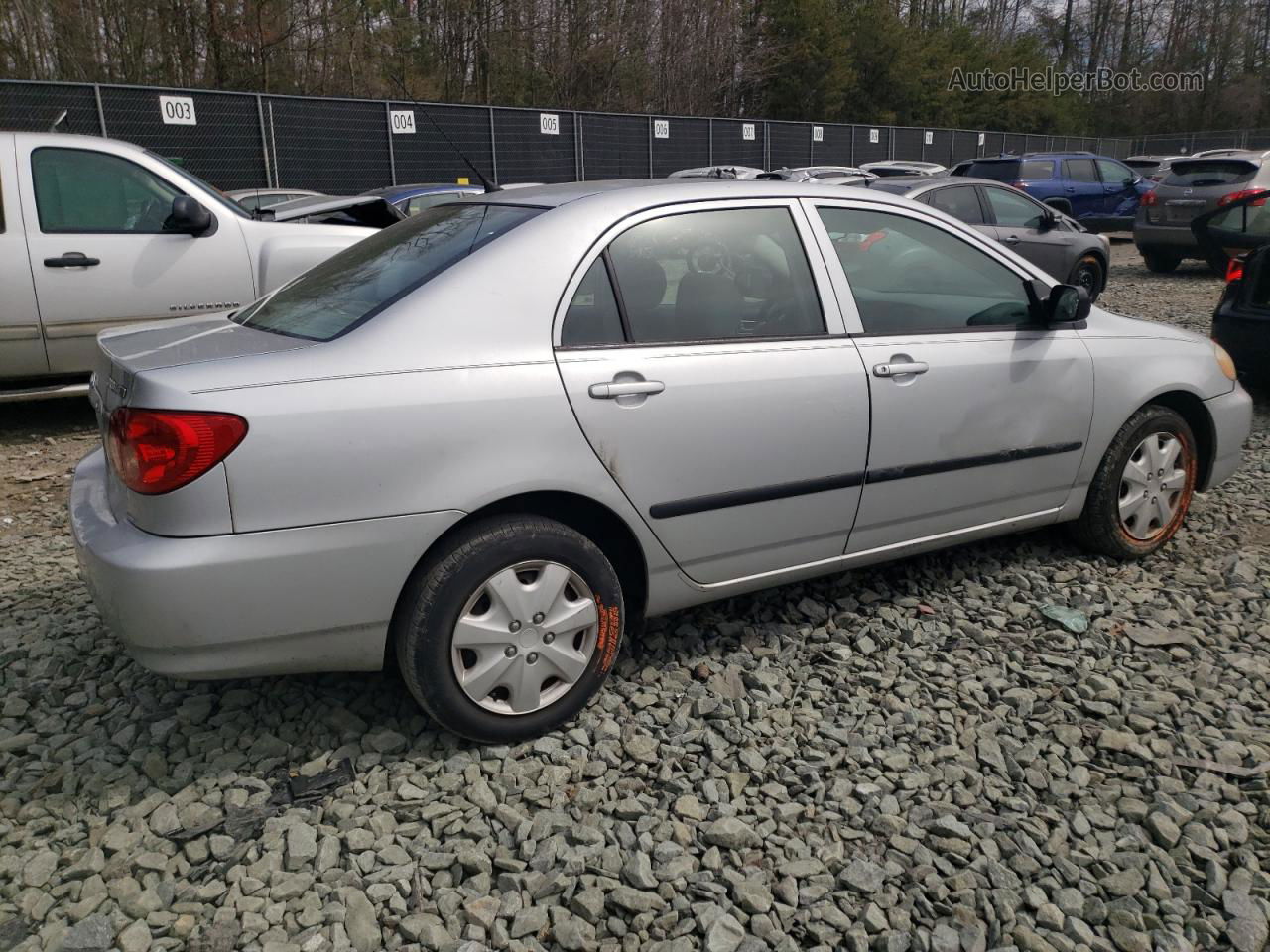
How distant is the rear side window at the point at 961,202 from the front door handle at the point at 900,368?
7.93 m

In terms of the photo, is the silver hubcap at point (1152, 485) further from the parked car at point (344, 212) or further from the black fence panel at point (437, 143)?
the black fence panel at point (437, 143)

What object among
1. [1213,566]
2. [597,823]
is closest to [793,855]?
[597,823]

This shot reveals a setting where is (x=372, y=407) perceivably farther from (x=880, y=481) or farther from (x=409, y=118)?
(x=409, y=118)

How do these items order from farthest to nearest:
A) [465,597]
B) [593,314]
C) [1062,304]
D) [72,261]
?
1. [72,261]
2. [1062,304]
3. [593,314]
4. [465,597]

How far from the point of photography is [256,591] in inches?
100

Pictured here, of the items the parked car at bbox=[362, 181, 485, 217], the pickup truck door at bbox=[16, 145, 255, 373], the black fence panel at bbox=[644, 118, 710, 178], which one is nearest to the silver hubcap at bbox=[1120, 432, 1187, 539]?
the pickup truck door at bbox=[16, 145, 255, 373]

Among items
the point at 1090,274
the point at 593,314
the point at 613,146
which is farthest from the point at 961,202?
the point at 613,146

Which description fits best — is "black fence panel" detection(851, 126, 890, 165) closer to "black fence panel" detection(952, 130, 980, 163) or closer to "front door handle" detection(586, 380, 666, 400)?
"black fence panel" detection(952, 130, 980, 163)

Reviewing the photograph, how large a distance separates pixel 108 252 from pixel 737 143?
2012cm

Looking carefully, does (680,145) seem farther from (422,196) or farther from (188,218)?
(188,218)

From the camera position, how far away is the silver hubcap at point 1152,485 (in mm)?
4168

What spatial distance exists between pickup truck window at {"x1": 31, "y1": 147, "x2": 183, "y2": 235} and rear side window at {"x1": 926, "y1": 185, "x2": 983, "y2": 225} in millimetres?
7602

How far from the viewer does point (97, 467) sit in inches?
124

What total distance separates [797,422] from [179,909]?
214 cm
